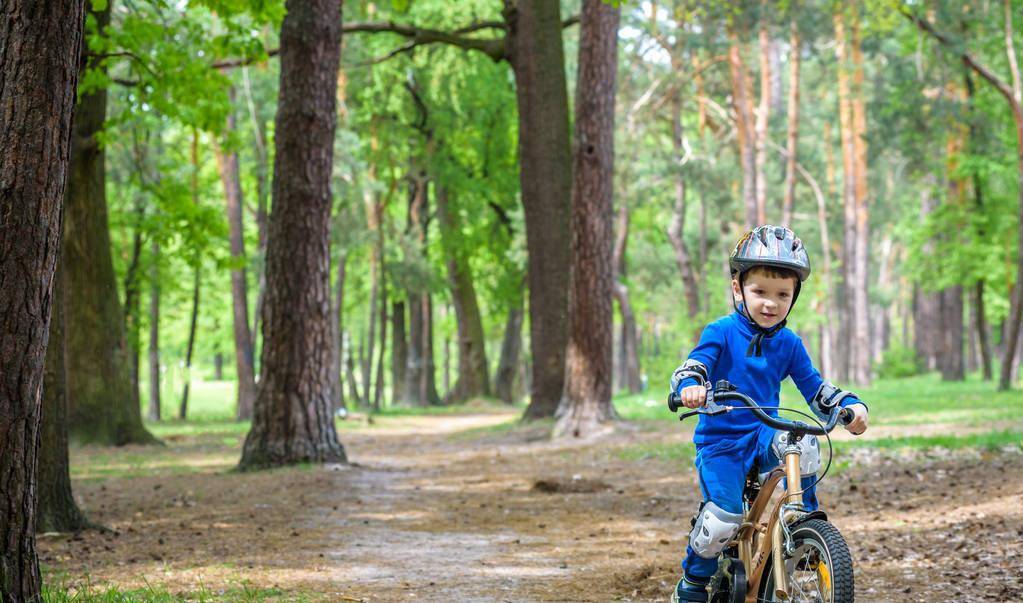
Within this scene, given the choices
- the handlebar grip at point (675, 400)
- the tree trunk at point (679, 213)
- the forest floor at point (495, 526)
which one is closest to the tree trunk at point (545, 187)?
the forest floor at point (495, 526)

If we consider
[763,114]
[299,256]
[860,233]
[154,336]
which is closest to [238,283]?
[154,336]

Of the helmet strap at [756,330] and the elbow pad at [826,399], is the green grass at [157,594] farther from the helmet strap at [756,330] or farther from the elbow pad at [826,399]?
the elbow pad at [826,399]

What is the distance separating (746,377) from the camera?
4766 millimetres

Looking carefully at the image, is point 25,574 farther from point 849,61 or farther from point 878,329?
point 878,329

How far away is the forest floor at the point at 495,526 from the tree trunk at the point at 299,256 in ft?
2.03

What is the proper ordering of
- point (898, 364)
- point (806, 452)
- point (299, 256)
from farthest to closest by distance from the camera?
point (898, 364) < point (299, 256) < point (806, 452)

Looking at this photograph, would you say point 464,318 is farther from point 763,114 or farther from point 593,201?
point 593,201

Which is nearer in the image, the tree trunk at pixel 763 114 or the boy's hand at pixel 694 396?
the boy's hand at pixel 694 396

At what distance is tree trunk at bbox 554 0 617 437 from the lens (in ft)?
54.5

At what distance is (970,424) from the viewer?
16.2 meters

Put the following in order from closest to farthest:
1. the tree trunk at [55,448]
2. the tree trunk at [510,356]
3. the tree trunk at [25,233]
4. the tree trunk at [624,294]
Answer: the tree trunk at [25,233] < the tree trunk at [55,448] < the tree trunk at [624,294] < the tree trunk at [510,356]

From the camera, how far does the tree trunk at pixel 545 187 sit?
2019cm

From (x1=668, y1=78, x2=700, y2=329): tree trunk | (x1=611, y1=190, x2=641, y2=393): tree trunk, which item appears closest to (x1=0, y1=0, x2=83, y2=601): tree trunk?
(x1=611, y1=190, x2=641, y2=393): tree trunk

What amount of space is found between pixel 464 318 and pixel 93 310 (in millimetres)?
21226
